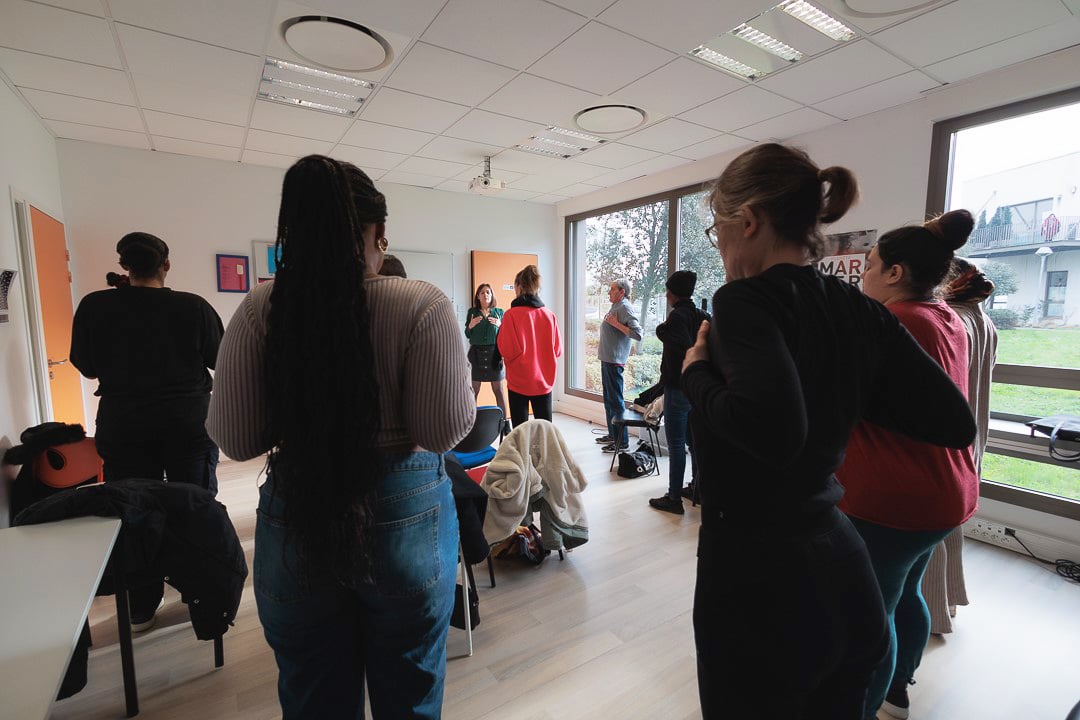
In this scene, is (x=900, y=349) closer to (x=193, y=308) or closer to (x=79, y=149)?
(x=193, y=308)

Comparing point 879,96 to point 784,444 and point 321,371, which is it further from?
point 321,371

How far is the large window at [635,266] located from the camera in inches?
188

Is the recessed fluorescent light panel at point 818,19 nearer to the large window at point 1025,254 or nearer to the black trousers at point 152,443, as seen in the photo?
the large window at point 1025,254

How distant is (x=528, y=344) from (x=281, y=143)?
8.40 feet

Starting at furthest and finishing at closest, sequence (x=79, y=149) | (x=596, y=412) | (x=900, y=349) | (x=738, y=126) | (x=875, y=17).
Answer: (x=596, y=412) → (x=79, y=149) → (x=738, y=126) → (x=875, y=17) → (x=900, y=349)

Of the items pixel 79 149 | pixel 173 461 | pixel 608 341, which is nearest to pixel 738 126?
pixel 608 341

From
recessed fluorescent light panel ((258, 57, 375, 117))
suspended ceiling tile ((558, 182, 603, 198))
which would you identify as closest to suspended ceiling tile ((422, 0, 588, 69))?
recessed fluorescent light panel ((258, 57, 375, 117))

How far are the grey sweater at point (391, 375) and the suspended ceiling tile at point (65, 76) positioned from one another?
3029 mm

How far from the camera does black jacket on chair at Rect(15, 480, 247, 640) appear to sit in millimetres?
1524

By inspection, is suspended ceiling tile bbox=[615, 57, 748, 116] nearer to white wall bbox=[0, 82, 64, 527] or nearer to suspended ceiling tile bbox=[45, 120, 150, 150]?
white wall bbox=[0, 82, 64, 527]

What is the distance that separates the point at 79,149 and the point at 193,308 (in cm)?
316

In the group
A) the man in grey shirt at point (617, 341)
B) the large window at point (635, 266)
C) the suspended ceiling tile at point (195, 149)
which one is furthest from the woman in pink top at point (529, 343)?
the suspended ceiling tile at point (195, 149)

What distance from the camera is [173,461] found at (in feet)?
6.72

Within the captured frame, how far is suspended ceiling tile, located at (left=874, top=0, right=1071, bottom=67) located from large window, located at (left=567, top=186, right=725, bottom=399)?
166 cm
